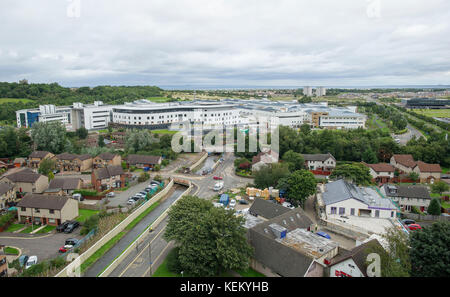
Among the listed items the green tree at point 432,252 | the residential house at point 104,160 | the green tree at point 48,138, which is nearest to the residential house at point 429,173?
the green tree at point 432,252

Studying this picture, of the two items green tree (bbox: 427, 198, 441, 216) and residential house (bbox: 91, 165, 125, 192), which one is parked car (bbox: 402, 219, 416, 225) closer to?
green tree (bbox: 427, 198, 441, 216)

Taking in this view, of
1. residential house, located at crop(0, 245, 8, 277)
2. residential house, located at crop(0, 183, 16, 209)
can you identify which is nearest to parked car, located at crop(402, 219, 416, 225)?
residential house, located at crop(0, 245, 8, 277)

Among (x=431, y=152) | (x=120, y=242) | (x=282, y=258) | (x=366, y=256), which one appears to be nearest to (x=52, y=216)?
(x=120, y=242)

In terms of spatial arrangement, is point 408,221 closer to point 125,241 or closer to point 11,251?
point 125,241

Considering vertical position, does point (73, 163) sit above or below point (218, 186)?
above

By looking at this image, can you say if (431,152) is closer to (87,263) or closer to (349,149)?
(349,149)

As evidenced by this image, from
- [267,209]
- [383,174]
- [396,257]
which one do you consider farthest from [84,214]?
[383,174]

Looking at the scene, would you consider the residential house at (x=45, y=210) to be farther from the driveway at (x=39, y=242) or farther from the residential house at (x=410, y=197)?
the residential house at (x=410, y=197)
